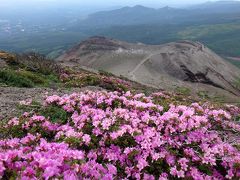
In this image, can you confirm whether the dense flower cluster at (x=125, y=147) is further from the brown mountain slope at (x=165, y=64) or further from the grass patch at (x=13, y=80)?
the brown mountain slope at (x=165, y=64)

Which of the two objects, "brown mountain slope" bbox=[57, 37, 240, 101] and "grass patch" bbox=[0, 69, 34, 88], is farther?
"brown mountain slope" bbox=[57, 37, 240, 101]

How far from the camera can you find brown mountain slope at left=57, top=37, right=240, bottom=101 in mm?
49906

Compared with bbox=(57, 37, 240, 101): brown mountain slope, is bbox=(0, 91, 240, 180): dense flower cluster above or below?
above

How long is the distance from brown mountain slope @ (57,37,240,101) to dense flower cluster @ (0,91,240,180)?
35739 millimetres

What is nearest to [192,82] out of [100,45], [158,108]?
[100,45]

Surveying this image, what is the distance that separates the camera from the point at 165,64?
57.0 meters

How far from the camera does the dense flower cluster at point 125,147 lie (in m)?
6.14

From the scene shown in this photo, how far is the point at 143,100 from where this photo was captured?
33.0 feet

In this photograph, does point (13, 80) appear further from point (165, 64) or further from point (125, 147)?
point (165, 64)

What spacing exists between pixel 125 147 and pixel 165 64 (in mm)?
50177

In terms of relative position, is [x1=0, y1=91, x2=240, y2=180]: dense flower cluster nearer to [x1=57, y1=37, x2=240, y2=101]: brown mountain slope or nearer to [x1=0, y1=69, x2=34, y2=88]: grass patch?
[x1=0, y1=69, x2=34, y2=88]: grass patch

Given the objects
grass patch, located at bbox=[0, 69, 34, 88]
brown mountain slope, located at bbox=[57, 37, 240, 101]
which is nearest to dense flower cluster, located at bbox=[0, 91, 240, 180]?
A: grass patch, located at bbox=[0, 69, 34, 88]

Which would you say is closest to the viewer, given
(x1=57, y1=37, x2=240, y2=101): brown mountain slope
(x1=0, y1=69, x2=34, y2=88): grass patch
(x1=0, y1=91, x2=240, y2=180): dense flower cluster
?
(x1=0, y1=91, x2=240, y2=180): dense flower cluster

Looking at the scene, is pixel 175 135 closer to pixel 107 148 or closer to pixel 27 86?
pixel 107 148
